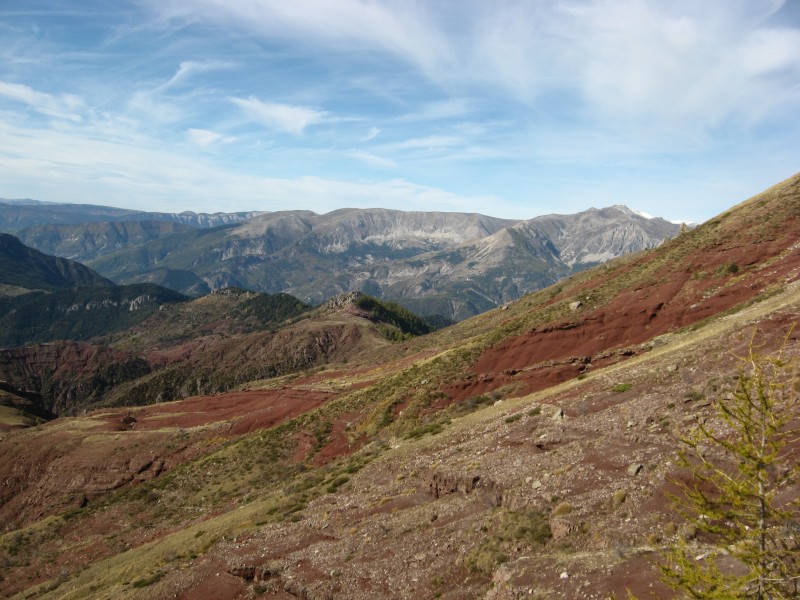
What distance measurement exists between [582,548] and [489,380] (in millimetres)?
34531

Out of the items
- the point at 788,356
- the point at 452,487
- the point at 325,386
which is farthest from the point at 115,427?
the point at 788,356

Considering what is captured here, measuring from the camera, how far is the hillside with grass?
19906 mm

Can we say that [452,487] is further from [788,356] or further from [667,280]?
[667,280]

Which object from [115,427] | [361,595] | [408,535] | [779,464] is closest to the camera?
[779,464]

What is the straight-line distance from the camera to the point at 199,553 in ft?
99.8

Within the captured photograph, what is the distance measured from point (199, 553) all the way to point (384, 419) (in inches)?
918

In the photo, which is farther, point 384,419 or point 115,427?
point 115,427

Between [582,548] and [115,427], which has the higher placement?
[582,548]

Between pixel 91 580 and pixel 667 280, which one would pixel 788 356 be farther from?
pixel 91 580

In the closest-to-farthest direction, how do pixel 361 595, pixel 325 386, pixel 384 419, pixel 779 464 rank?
pixel 779 464 < pixel 361 595 < pixel 384 419 < pixel 325 386

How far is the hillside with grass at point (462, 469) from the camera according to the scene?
1991cm

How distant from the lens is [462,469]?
92.5 ft

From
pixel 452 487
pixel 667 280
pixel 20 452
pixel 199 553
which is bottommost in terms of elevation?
pixel 20 452

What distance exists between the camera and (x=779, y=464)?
1725cm
